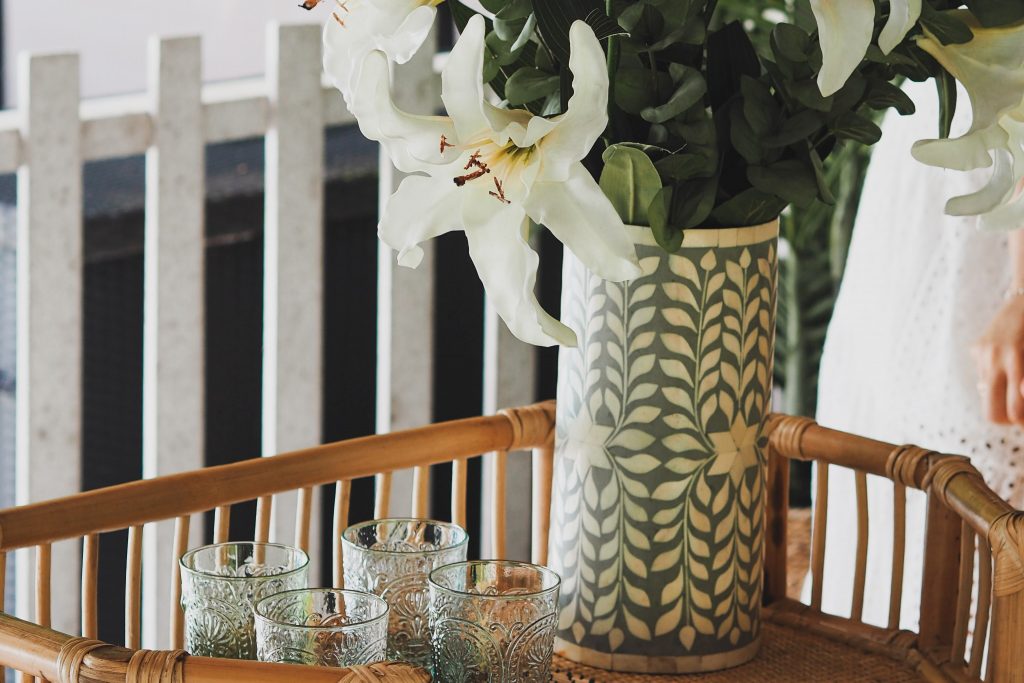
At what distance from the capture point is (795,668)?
86cm

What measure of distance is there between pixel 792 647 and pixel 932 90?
64 cm

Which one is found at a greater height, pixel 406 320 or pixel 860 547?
pixel 406 320

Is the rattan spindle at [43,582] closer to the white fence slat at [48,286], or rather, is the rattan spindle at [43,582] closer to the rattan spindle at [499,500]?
the rattan spindle at [499,500]

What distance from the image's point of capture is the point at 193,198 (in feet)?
5.22

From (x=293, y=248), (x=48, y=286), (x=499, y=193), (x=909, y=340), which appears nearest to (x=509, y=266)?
(x=499, y=193)

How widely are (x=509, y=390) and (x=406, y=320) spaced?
0.80 ft

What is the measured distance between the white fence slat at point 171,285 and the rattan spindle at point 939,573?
979 mm

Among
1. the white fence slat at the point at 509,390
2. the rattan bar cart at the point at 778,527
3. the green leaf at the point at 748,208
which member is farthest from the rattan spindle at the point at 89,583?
the white fence slat at the point at 509,390

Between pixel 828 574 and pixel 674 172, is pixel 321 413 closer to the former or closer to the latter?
pixel 828 574

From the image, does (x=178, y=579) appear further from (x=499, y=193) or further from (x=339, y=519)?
(x=499, y=193)

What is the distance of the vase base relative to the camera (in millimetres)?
814

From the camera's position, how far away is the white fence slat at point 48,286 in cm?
146

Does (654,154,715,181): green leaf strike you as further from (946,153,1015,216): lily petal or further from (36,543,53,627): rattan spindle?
(36,543,53,627): rattan spindle

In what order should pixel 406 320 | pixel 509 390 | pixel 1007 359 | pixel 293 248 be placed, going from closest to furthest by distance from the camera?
pixel 1007 359, pixel 293 248, pixel 406 320, pixel 509 390
